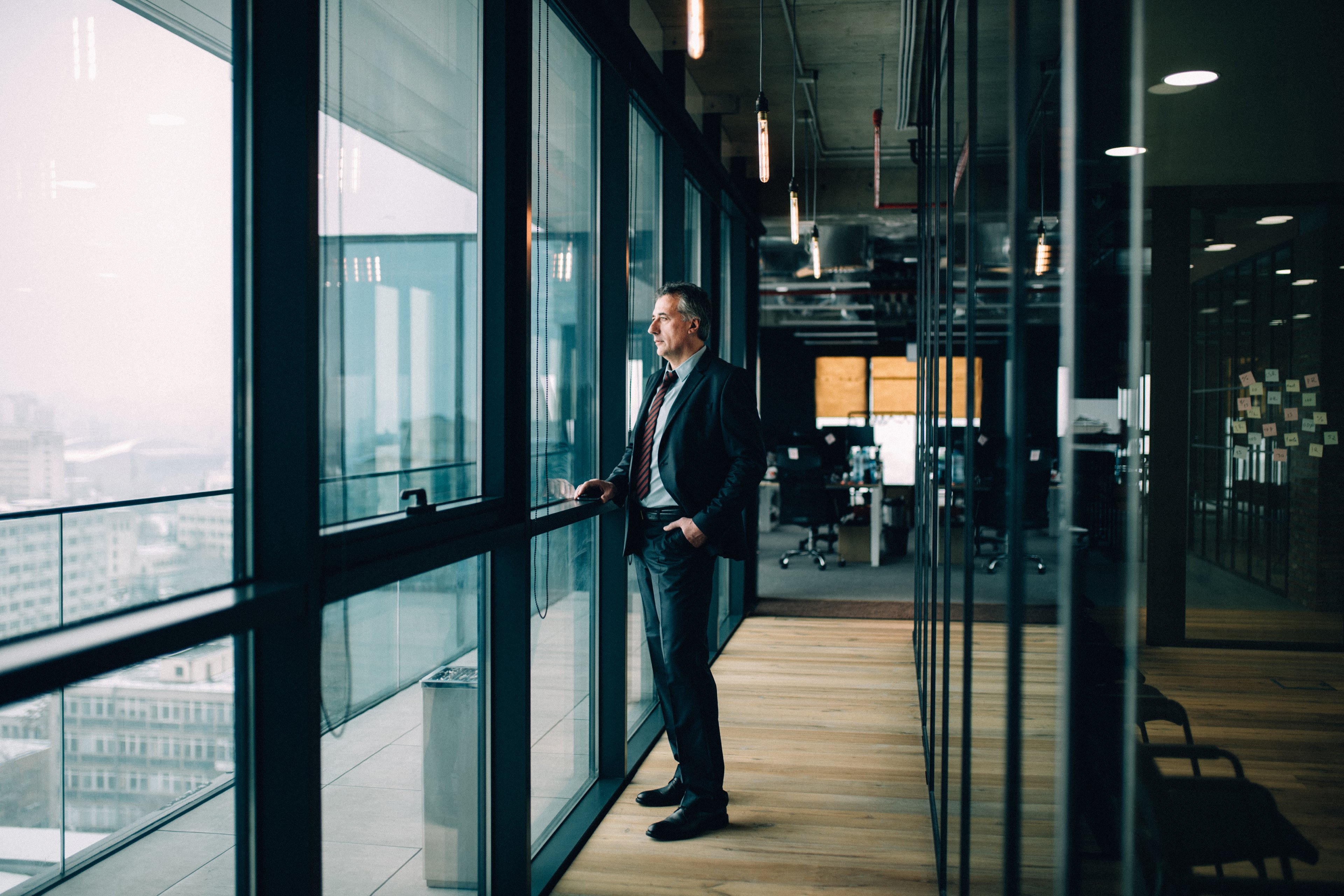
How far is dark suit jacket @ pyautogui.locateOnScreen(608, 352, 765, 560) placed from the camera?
2.80 metres

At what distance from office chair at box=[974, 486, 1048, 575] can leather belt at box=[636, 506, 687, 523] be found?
0.95m

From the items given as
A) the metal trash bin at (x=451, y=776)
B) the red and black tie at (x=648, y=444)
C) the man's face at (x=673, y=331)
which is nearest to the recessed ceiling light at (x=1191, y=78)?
the man's face at (x=673, y=331)

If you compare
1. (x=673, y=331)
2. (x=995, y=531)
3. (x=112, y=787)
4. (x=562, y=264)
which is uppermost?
(x=562, y=264)

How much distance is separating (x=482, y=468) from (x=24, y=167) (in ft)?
3.88

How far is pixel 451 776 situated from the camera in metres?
2.29

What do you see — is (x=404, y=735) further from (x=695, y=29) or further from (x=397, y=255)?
(x=695, y=29)

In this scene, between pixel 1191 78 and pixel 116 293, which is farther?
pixel 1191 78

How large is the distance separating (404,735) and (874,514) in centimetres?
736

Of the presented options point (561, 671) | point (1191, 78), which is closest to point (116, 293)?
point (561, 671)

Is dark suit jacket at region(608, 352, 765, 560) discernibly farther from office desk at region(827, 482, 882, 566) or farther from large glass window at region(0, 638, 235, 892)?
office desk at region(827, 482, 882, 566)

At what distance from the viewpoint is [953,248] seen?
2268 mm

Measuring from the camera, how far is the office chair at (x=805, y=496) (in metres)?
8.77

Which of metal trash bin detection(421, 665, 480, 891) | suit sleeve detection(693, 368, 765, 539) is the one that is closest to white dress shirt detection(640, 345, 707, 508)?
suit sleeve detection(693, 368, 765, 539)

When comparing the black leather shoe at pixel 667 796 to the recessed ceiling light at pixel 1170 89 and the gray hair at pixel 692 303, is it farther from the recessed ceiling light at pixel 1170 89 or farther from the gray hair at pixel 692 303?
the recessed ceiling light at pixel 1170 89
